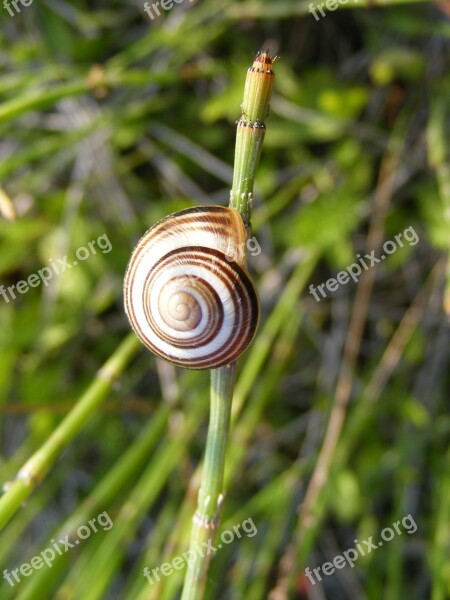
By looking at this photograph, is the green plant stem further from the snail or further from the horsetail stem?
the horsetail stem

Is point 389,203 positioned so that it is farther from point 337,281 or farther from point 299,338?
point 299,338

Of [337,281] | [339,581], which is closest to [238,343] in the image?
[337,281]

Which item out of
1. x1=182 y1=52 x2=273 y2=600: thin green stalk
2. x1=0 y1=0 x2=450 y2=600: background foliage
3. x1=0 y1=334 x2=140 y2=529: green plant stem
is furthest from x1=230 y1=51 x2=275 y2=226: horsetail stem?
x1=0 y1=0 x2=450 y2=600: background foliage

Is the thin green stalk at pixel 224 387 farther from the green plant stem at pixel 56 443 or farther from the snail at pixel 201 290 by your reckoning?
the green plant stem at pixel 56 443

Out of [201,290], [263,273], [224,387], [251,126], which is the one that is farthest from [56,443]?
[263,273]

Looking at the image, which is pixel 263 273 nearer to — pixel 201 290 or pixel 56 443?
pixel 56 443

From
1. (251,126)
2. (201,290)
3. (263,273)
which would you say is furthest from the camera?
(263,273)

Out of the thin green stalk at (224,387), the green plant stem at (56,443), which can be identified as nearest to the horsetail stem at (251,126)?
the thin green stalk at (224,387)
